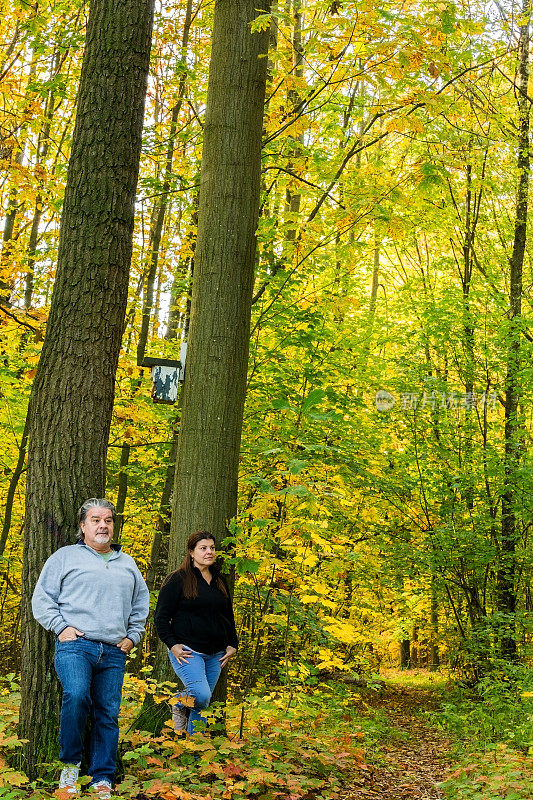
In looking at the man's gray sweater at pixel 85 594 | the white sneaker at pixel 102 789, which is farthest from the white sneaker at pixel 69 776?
the man's gray sweater at pixel 85 594

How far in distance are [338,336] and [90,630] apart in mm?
7831

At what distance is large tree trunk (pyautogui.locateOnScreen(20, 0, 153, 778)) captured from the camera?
13.8 ft

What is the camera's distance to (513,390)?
38.0ft

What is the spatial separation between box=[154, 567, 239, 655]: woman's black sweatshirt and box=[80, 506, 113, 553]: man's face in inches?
41.8

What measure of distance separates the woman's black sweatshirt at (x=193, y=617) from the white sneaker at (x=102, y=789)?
117cm

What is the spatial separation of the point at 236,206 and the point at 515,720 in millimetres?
6980

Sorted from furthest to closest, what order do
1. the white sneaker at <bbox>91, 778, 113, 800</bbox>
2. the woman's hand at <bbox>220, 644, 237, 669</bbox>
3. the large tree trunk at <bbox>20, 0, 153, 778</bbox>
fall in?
1. the woman's hand at <bbox>220, 644, 237, 669</bbox>
2. the large tree trunk at <bbox>20, 0, 153, 778</bbox>
3. the white sneaker at <bbox>91, 778, 113, 800</bbox>

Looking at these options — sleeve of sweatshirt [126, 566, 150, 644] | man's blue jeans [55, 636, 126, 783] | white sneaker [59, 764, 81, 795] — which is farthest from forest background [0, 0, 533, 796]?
white sneaker [59, 764, 81, 795]

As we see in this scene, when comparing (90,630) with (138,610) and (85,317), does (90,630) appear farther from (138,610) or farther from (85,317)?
(85,317)

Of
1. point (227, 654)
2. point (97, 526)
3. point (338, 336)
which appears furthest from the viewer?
point (338, 336)

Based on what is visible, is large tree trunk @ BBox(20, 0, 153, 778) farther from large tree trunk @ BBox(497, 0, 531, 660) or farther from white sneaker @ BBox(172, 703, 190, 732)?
large tree trunk @ BBox(497, 0, 531, 660)

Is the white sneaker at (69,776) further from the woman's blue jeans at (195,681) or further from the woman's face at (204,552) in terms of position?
the woman's face at (204,552)

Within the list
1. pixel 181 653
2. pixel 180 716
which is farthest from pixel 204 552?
pixel 180 716

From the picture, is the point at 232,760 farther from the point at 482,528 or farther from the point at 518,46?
Answer: the point at 518,46
